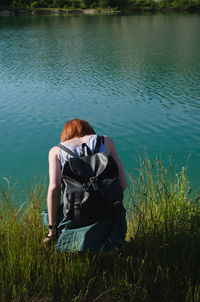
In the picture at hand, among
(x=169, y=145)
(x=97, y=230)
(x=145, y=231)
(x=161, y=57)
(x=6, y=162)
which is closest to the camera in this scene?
(x=97, y=230)

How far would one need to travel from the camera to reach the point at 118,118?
8.10 m

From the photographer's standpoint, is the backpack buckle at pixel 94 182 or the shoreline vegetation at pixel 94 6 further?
the shoreline vegetation at pixel 94 6

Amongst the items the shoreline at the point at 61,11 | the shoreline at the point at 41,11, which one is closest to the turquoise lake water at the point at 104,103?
the shoreline at the point at 41,11

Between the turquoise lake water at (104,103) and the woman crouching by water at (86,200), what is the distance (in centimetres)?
209

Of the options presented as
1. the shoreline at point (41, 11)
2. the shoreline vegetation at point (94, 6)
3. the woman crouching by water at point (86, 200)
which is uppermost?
the shoreline vegetation at point (94, 6)

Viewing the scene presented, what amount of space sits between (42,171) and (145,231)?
3618 mm

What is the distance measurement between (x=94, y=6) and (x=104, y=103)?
80.8 meters

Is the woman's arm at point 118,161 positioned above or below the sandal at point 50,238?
above

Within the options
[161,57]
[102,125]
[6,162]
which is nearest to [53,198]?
[6,162]

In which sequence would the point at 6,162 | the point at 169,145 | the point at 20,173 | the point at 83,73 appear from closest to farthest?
the point at 20,173
the point at 6,162
the point at 169,145
the point at 83,73

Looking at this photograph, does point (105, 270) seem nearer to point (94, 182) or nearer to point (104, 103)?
point (94, 182)

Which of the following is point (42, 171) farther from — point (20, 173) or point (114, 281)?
point (114, 281)

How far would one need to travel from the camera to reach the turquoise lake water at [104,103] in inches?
248

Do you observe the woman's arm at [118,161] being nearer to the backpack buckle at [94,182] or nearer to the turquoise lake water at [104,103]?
the backpack buckle at [94,182]
